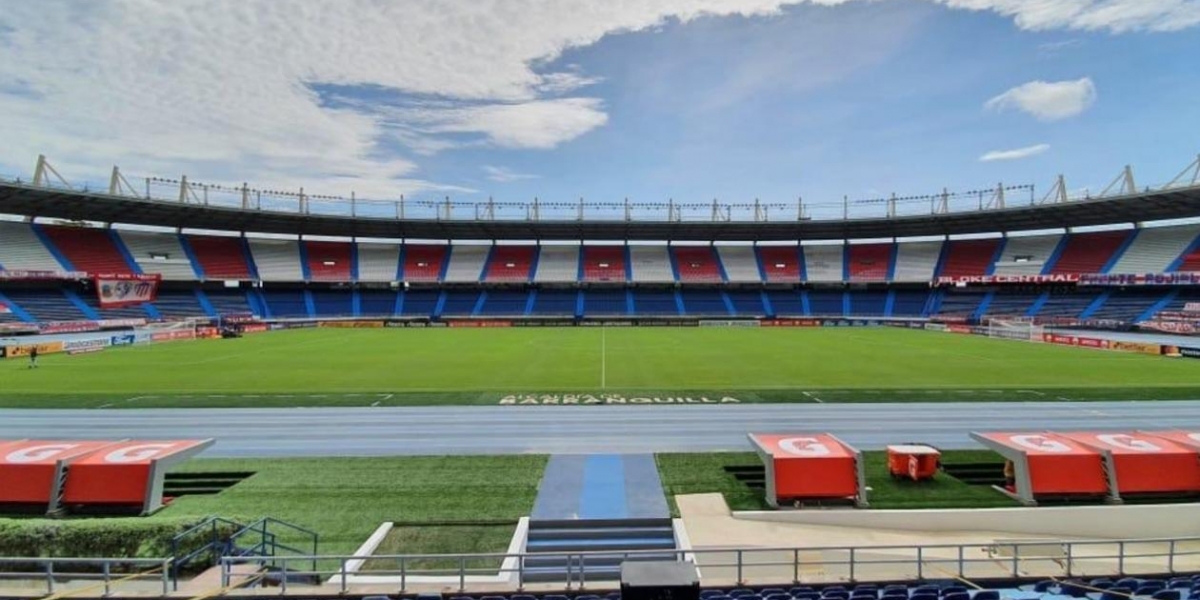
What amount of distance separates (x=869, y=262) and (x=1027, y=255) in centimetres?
1422

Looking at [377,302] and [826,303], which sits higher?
[826,303]

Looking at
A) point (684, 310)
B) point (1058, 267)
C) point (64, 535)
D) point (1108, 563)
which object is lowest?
point (1108, 563)

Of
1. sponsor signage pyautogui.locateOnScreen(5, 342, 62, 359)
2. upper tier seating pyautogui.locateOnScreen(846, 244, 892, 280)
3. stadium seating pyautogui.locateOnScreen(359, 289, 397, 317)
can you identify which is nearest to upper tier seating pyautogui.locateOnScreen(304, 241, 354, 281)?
stadium seating pyautogui.locateOnScreen(359, 289, 397, 317)

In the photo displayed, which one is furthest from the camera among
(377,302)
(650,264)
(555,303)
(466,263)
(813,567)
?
(650,264)

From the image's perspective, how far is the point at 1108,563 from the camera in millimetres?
9711

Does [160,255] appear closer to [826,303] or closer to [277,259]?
[277,259]

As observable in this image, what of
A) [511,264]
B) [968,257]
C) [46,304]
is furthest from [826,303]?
[46,304]

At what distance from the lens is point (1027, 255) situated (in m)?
59.3

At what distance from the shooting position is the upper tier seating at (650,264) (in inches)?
2726

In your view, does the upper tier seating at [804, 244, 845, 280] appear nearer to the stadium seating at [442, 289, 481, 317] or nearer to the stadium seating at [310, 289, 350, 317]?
the stadium seating at [442, 289, 481, 317]

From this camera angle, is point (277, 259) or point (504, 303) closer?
point (277, 259)

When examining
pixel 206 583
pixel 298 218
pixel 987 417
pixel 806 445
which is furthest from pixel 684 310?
pixel 206 583

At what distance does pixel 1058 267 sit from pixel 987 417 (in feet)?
157

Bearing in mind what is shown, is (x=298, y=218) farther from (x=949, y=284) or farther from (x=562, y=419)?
(x=949, y=284)
